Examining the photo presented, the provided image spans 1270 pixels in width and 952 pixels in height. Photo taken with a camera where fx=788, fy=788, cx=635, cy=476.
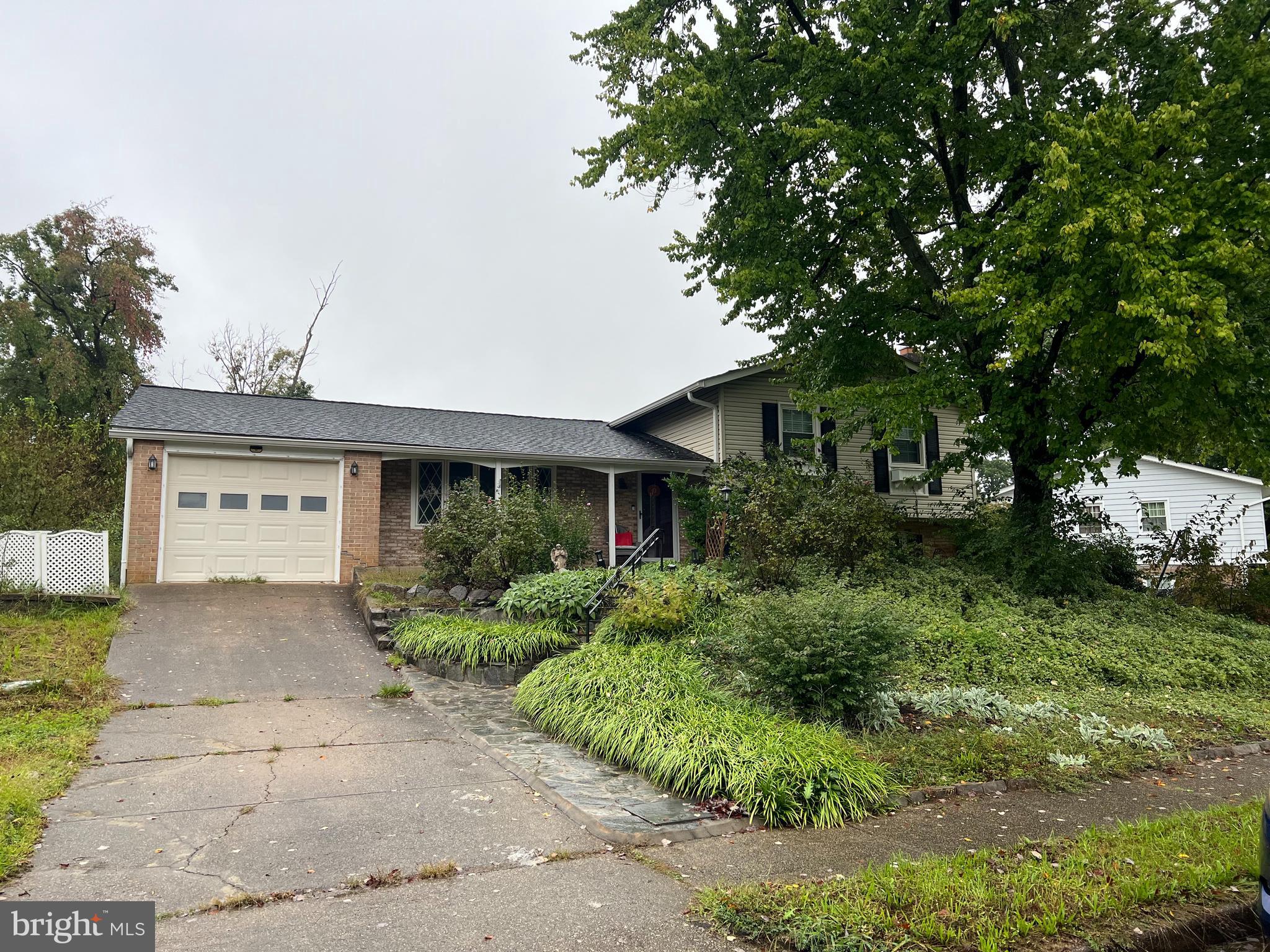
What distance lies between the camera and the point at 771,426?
59.0 ft

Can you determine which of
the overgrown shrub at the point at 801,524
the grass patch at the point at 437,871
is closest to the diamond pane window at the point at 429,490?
the overgrown shrub at the point at 801,524

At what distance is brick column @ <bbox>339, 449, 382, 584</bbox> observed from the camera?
14281 millimetres

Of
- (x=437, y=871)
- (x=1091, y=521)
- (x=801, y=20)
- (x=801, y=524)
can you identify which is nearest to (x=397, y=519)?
(x=801, y=524)

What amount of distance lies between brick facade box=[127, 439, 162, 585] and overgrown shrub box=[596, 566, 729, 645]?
843cm

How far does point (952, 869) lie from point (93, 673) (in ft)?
26.6

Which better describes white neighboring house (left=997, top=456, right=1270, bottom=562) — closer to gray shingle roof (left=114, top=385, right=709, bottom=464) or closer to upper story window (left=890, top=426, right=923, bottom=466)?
upper story window (left=890, top=426, right=923, bottom=466)

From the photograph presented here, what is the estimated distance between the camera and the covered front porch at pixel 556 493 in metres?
16.2

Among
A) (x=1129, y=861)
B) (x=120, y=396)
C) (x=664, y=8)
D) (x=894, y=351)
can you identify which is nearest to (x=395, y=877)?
(x=1129, y=861)

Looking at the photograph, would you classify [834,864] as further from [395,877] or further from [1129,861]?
[395,877]

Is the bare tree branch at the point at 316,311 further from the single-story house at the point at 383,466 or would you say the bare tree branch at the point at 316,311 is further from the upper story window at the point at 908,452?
the upper story window at the point at 908,452

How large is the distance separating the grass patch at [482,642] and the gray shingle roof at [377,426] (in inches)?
238

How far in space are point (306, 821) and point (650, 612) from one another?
181 inches

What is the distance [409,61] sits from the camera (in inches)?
560

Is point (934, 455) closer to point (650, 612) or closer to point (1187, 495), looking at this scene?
point (1187, 495)
